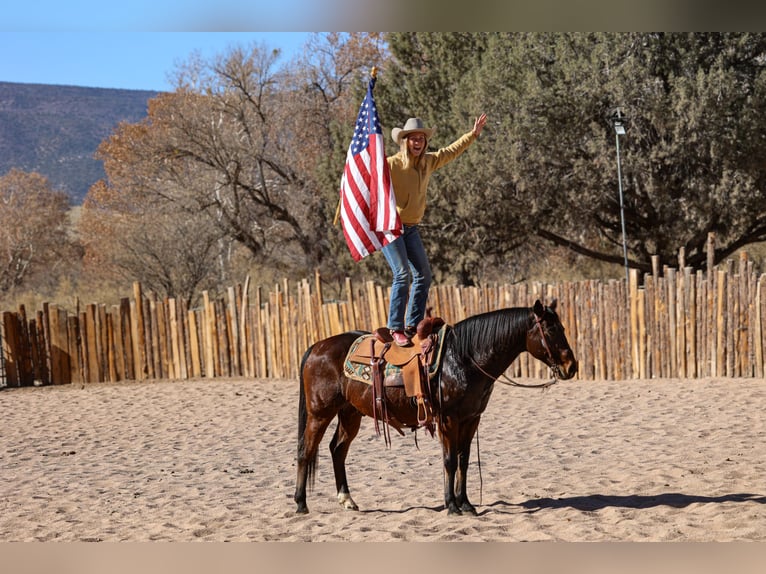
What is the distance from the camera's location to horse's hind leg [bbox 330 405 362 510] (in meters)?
6.66

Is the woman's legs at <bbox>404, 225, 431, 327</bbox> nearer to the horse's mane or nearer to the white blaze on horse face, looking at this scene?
the horse's mane

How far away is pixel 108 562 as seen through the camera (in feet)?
15.3

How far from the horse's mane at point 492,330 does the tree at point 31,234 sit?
86.3ft

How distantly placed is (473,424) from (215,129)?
20.9 m

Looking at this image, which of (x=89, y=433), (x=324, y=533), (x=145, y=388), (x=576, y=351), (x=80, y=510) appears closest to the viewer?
(x=324, y=533)

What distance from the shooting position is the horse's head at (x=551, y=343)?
19.2ft

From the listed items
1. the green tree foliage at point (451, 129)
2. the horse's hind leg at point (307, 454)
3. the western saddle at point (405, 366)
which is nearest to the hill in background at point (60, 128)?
the green tree foliage at point (451, 129)

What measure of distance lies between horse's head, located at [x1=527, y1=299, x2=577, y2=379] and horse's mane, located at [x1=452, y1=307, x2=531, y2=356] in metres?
0.12

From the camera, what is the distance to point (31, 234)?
3306 cm

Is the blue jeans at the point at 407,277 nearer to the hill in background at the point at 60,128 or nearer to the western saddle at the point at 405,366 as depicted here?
the western saddle at the point at 405,366

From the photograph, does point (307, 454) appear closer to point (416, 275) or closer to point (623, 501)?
point (416, 275)

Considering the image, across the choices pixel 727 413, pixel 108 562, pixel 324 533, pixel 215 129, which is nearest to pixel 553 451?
pixel 727 413

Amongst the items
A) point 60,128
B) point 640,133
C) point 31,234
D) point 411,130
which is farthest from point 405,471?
point 60,128

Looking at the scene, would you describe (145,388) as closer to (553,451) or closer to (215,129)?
(553,451)
